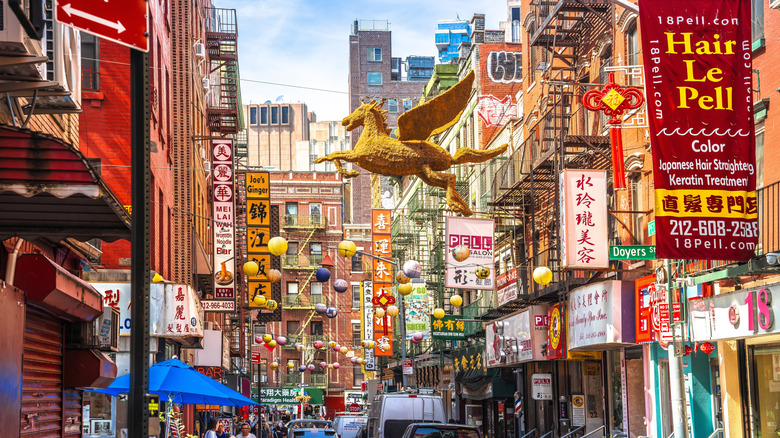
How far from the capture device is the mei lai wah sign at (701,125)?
13.9 m

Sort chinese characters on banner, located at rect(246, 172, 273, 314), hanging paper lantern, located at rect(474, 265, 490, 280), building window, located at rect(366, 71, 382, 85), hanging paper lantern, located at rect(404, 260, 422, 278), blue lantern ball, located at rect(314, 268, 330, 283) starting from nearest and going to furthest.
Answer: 1. blue lantern ball, located at rect(314, 268, 330, 283)
2. hanging paper lantern, located at rect(404, 260, 422, 278)
3. hanging paper lantern, located at rect(474, 265, 490, 280)
4. chinese characters on banner, located at rect(246, 172, 273, 314)
5. building window, located at rect(366, 71, 382, 85)

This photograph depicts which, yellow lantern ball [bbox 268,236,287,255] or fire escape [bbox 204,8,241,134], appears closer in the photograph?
yellow lantern ball [bbox 268,236,287,255]

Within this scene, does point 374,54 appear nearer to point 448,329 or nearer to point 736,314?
point 448,329

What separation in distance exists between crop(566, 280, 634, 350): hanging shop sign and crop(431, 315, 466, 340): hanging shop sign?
52.1ft

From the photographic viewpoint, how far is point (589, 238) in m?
20.8

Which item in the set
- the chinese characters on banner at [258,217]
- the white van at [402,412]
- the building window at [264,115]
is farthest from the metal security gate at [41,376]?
the building window at [264,115]

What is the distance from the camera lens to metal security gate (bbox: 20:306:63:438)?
1027 centimetres

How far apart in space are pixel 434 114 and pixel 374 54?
9233 centimetres

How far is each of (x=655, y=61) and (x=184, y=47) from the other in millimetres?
21300

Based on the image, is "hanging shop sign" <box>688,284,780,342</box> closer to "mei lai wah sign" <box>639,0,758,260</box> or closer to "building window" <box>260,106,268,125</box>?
"mei lai wah sign" <box>639,0,758,260</box>

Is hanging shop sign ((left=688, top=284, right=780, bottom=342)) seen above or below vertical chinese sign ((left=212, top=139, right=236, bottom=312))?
below

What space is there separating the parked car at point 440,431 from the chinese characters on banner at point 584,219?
4.23 metres

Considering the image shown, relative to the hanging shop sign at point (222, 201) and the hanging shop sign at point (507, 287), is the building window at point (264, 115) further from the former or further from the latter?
the hanging shop sign at point (507, 287)

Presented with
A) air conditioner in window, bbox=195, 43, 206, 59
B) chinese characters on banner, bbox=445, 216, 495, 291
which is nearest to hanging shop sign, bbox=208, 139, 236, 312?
air conditioner in window, bbox=195, 43, 206, 59
